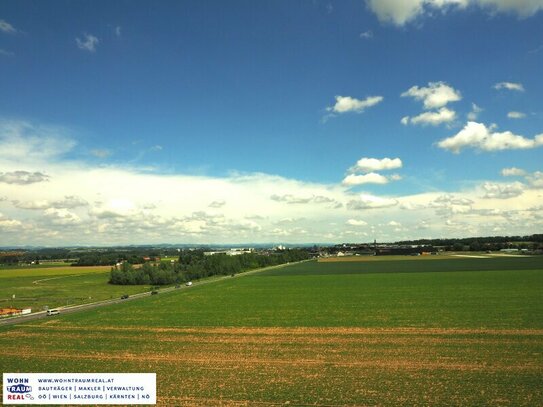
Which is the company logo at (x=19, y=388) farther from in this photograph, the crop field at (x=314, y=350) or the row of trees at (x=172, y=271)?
the row of trees at (x=172, y=271)

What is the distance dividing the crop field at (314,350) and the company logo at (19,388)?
4520 mm

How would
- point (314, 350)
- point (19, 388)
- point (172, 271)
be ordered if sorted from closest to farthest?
1. point (19, 388)
2. point (314, 350)
3. point (172, 271)

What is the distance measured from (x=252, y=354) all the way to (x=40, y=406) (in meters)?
14.1

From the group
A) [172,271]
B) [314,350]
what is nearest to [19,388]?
[314,350]

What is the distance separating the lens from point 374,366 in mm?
27844

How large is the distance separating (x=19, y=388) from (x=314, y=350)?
19463 mm

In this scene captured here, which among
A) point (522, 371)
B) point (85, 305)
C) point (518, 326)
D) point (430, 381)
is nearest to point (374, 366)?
point (430, 381)

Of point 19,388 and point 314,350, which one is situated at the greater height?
point 19,388

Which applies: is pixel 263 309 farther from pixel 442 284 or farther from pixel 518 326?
pixel 442 284

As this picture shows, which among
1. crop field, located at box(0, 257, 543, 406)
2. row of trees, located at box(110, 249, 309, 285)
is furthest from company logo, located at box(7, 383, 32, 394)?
row of trees, located at box(110, 249, 309, 285)

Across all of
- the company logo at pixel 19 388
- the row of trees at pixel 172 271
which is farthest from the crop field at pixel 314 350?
the row of trees at pixel 172 271

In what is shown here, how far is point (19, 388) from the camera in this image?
24828 mm

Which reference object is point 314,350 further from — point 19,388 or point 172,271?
point 172,271

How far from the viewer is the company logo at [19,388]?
24625 millimetres
